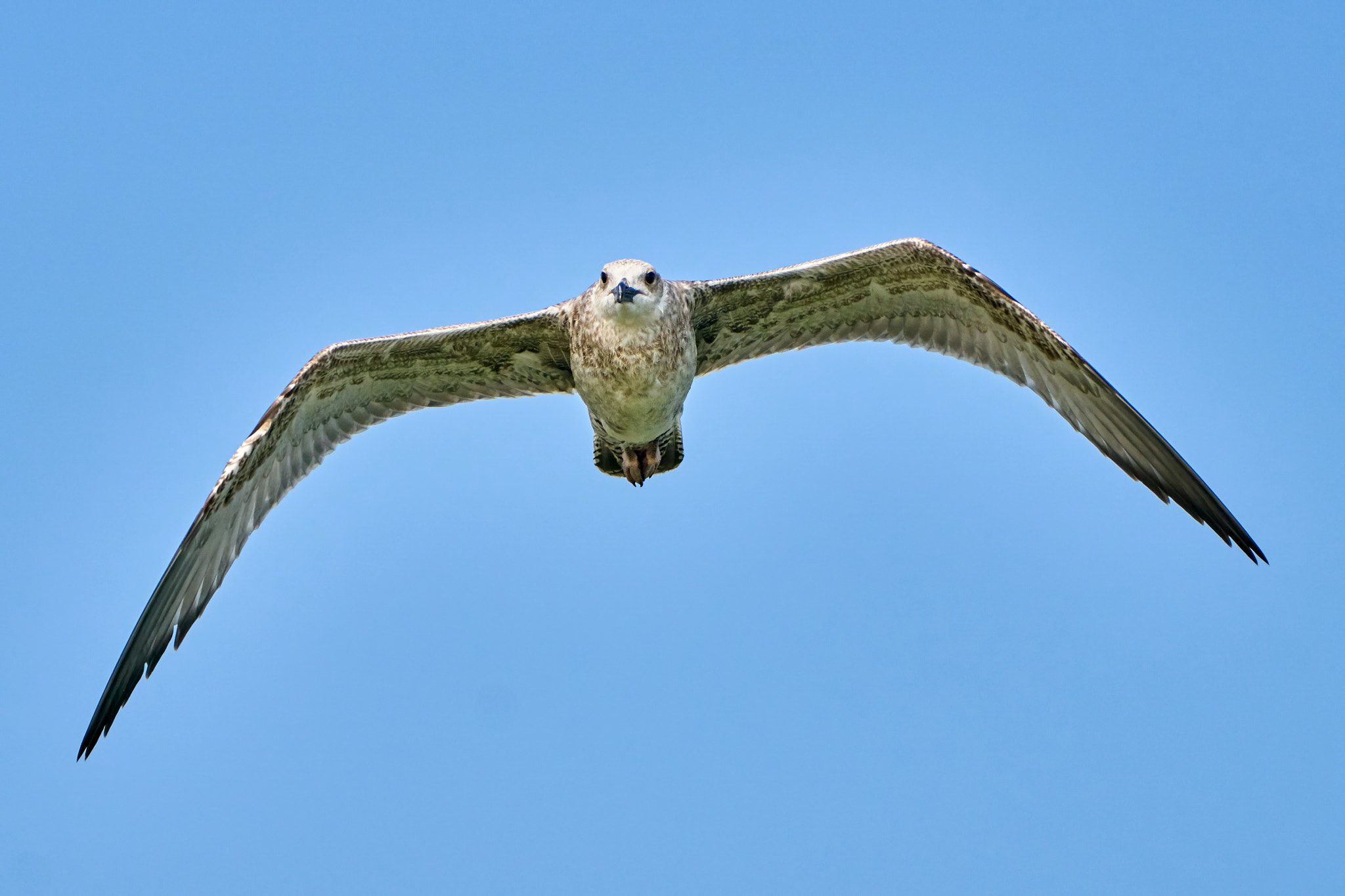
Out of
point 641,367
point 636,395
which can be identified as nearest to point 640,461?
point 636,395

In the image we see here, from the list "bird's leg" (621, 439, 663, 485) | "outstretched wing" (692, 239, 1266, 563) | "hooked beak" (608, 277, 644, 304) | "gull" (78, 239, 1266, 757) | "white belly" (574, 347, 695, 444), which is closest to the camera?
"hooked beak" (608, 277, 644, 304)

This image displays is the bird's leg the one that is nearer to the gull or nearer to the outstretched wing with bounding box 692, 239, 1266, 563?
the gull

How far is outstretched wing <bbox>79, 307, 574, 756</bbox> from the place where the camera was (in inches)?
351

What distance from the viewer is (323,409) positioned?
9469 mm

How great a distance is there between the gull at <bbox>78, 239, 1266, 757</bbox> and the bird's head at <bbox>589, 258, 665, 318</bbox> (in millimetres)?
14

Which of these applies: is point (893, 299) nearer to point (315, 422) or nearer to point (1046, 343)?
point (1046, 343)

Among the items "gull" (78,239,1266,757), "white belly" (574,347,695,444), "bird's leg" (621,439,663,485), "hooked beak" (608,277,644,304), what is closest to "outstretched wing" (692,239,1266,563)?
"gull" (78,239,1266,757)

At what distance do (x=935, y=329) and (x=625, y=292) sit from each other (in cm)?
277

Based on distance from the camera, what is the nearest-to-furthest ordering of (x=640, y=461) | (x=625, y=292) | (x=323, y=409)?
(x=625, y=292), (x=323, y=409), (x=640, y=461)

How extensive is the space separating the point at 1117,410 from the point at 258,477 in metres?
6.43

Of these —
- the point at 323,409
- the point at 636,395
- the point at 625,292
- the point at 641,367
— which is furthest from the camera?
the point at 323,409

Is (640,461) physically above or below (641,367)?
below

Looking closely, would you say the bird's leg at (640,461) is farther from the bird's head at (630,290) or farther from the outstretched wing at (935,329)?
the bird's head at (630,290)

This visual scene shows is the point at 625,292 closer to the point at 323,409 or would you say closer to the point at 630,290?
the point at 630,290
